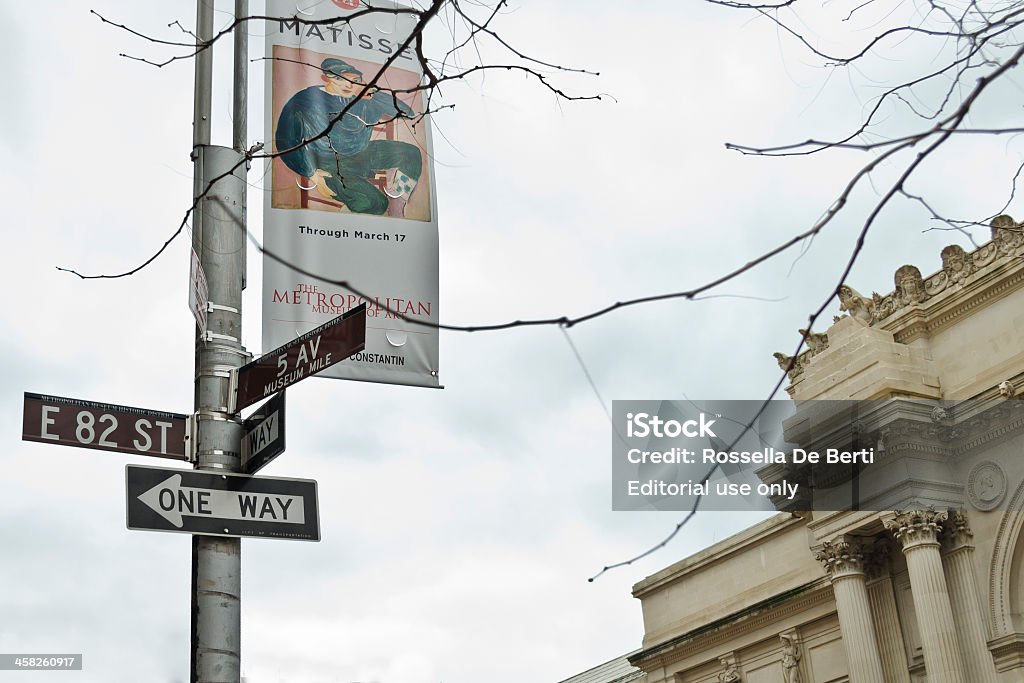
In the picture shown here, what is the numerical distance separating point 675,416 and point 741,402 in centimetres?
175

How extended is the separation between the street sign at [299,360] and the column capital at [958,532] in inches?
721

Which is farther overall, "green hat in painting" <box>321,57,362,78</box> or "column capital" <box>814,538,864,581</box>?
"column capital" <box>814,538,864,581</box>

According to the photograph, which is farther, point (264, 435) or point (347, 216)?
point (347, 216)

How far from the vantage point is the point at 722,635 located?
28359 millimetres

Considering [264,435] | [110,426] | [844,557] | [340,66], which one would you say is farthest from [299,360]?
[844,557]

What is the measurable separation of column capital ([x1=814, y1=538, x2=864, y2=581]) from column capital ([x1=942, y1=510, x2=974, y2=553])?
1.80 meters

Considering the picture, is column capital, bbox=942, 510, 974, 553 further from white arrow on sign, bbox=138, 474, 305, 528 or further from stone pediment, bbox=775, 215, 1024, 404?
white arrow on sign, bbox=138, 474, 305, 528

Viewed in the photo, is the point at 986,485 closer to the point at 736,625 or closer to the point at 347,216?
the point at 736,625

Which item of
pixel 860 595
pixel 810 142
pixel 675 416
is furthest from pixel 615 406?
pixel 810 142

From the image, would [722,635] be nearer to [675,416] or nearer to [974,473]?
[675,416]

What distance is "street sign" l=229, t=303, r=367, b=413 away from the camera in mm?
6531

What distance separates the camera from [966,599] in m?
22.1

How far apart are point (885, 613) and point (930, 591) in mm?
2339

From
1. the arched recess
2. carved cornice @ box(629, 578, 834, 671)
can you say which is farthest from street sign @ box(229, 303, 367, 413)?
carved cornice @ box(629, 578, 834, 671)
